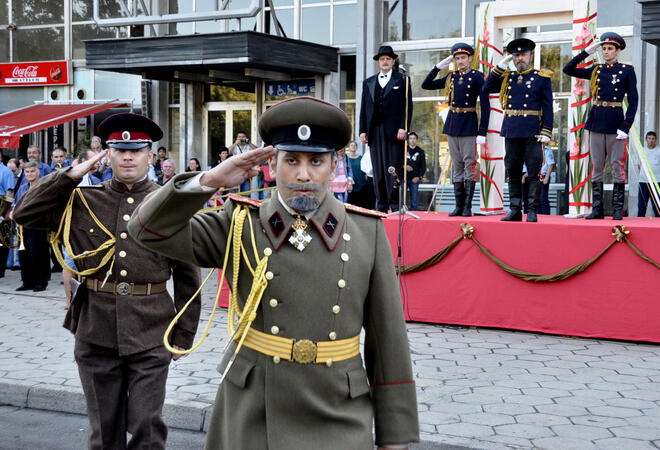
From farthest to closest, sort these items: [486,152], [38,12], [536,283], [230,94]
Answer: [38,12], [230,94], [486,152], [536,283]

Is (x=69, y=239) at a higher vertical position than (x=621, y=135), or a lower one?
lower

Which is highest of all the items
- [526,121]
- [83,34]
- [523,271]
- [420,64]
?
[83,34]

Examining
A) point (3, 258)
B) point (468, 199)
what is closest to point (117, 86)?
point (3, 258)

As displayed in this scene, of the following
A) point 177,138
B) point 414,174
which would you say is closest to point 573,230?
point 414,174

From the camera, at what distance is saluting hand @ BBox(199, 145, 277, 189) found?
2.48m

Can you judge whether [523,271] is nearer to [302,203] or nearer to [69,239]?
[69,239]

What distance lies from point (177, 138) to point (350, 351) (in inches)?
836

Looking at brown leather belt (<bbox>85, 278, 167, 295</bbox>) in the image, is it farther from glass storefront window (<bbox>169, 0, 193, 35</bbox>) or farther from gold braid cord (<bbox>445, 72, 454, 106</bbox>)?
glass storefront window (<bbox>169, 0, 193, 35</bbox>)

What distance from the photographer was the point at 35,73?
984 inches

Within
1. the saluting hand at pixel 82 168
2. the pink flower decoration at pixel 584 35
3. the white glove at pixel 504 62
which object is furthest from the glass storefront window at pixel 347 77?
the saluting hand at pixel 82 168

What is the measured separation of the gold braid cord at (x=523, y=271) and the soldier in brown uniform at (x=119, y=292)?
5.03m

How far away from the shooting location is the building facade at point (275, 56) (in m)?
18.0

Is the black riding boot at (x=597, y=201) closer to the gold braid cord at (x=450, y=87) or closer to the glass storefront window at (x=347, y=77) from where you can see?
the gold braid cord at (x=450, y=87)

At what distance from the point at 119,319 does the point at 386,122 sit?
691 cm
